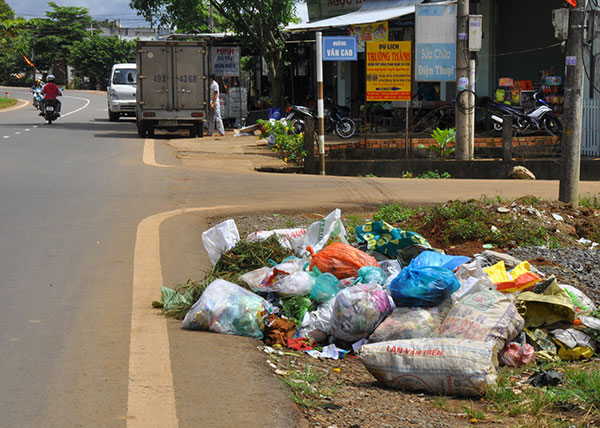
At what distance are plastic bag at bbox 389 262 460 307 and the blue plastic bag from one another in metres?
0.55

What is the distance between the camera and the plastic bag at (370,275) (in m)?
6.04

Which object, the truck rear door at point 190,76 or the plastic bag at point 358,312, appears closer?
the plastic bag at point 358,312

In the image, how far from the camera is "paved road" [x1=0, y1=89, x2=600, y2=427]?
4121 millimetres

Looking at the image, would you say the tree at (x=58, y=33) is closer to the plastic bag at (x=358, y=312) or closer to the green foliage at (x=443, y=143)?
Answer: the green foliage at (x=443, y=143)

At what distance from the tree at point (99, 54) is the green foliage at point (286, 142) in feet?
196

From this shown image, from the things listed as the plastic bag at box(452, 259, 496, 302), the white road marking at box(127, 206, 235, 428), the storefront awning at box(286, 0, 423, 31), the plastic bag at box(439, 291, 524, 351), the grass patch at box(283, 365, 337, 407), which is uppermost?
the storefront awning at box(286, 0, 423, 31)

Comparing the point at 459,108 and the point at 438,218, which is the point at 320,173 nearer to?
the point at 459,108

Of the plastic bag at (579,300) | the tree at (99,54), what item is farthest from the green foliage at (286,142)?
the tree at (99,54)

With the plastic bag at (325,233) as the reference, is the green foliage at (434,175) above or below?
below

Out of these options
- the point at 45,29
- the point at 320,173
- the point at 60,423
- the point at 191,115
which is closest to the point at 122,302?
the point at 60,423

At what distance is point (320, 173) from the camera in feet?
49.1

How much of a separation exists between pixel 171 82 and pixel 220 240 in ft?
54.2

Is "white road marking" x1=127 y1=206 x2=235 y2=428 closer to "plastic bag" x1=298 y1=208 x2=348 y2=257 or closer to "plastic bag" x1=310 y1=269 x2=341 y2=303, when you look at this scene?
"plastic bag" x1=310 y1=269 x2=341 y2=303

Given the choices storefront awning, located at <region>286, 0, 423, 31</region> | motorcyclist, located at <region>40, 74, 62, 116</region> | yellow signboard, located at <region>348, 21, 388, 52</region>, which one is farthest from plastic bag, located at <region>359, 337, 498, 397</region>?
motorcyclist, located at <region>40, 74, 62, 116</region>
